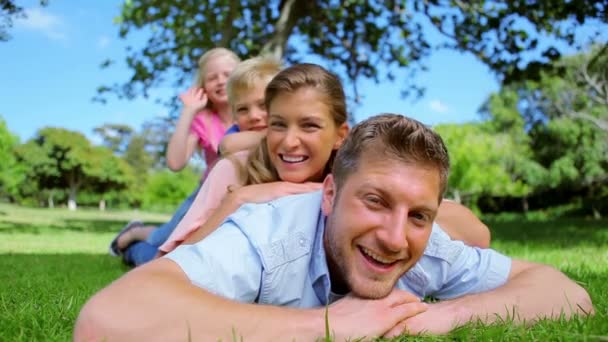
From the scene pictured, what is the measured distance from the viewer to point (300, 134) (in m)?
3.53

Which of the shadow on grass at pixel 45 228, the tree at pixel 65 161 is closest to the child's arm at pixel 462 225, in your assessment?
the shadow on grass at pixel 45 228

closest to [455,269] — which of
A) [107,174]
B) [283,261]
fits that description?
[283,261]

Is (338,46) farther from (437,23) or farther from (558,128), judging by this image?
(558,128)

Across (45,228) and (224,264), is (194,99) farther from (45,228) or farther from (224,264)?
(45,228)

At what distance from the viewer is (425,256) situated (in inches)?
114

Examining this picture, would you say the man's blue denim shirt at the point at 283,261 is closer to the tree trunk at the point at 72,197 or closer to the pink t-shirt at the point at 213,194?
the pink t-shirt at the point at 213,194

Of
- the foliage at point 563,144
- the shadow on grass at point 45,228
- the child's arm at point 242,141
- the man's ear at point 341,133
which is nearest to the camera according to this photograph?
the man's ear at point 341,133

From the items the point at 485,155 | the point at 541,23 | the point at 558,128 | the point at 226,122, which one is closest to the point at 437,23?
the point at 541,23

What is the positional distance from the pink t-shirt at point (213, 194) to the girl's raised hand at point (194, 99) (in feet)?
4.90

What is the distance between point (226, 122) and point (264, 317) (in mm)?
3887

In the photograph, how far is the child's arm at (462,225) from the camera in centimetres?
358

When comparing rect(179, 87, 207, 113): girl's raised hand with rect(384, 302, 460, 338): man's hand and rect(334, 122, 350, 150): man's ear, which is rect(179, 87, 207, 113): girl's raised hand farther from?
rect(384, 302, 460, 338): man's hand

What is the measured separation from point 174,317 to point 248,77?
2.72 meters

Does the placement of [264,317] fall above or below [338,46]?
below
